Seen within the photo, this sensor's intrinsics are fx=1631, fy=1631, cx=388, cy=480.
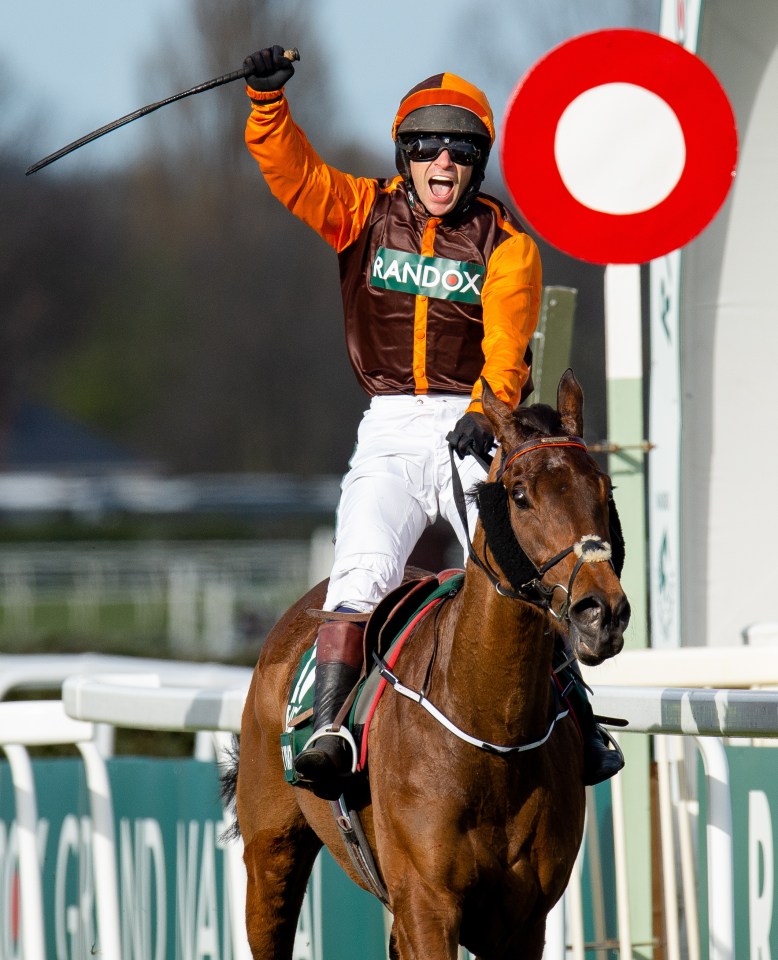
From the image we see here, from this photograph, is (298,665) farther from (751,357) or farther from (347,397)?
(347,397)

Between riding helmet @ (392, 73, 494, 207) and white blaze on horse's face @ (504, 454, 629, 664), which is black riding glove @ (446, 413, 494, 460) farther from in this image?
riding helmet @ (392, 73, 494, 207)

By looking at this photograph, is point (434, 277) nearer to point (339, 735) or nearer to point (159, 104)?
point (159, 104)

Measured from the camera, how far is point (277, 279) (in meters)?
38.2

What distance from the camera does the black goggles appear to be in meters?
4.38

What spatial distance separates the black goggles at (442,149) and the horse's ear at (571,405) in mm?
931

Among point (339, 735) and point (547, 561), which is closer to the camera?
point (547, 561)

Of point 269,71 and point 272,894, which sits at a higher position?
point 269,71

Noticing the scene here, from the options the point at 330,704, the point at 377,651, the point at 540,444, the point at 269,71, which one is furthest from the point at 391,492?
the point at 269,71

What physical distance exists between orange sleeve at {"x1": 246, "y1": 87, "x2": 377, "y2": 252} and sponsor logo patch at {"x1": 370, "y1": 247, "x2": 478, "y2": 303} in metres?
0.19

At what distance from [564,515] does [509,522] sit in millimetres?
176

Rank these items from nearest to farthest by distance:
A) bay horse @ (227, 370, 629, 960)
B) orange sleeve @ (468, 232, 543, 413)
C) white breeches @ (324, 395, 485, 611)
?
bay horse @ (227, 370, 629, 960) → orange sleeve @ (468, 232, 543, 413) → white breeches @ (324, 395, 485, 611)

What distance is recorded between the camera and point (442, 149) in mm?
4367

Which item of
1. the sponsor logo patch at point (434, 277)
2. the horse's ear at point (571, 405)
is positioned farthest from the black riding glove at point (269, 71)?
the horse's ear at point (571, 405)

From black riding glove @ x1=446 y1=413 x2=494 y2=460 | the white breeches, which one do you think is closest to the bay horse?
black riding glove @ x1=446 y1=413 x2=494 y2=460
